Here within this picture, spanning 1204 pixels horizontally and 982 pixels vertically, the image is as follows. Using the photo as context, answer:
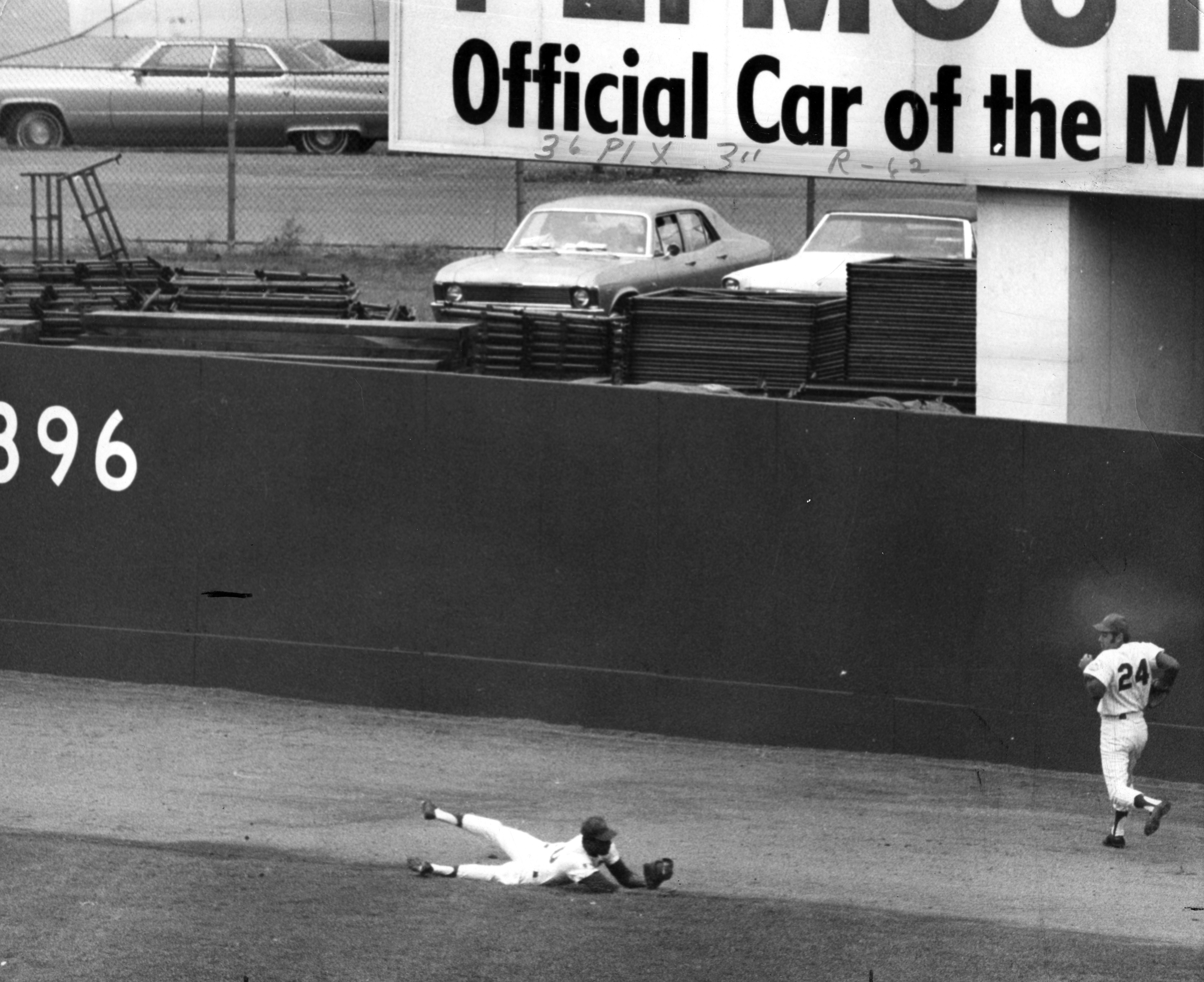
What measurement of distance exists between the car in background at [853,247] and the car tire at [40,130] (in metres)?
11.4

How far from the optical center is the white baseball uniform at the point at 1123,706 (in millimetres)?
9891

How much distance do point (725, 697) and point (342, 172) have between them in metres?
17.0

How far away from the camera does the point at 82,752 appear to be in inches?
446

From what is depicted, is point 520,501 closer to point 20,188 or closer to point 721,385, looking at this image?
point 721,385

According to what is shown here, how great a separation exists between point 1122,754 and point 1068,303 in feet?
11.0

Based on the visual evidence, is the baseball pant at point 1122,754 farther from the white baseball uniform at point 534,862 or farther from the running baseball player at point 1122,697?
the white baseball uniform at point 534,862

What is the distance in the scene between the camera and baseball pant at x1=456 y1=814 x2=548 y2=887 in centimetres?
893

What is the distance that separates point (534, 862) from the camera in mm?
8938

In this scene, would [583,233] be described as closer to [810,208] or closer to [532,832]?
[810,208]

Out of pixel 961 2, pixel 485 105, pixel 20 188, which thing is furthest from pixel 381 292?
pixel 961 2

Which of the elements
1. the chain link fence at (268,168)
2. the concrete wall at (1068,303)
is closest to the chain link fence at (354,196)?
the chain link fence at (268,168)

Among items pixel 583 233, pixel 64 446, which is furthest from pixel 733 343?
pixel 64 446

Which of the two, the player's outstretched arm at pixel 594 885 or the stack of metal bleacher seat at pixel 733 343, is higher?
the stack of metal bleacher seat at pixel 733 343

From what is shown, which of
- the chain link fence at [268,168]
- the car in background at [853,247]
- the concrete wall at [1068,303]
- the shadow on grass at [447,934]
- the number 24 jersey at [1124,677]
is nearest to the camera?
the shadow on grass at [447,934]
